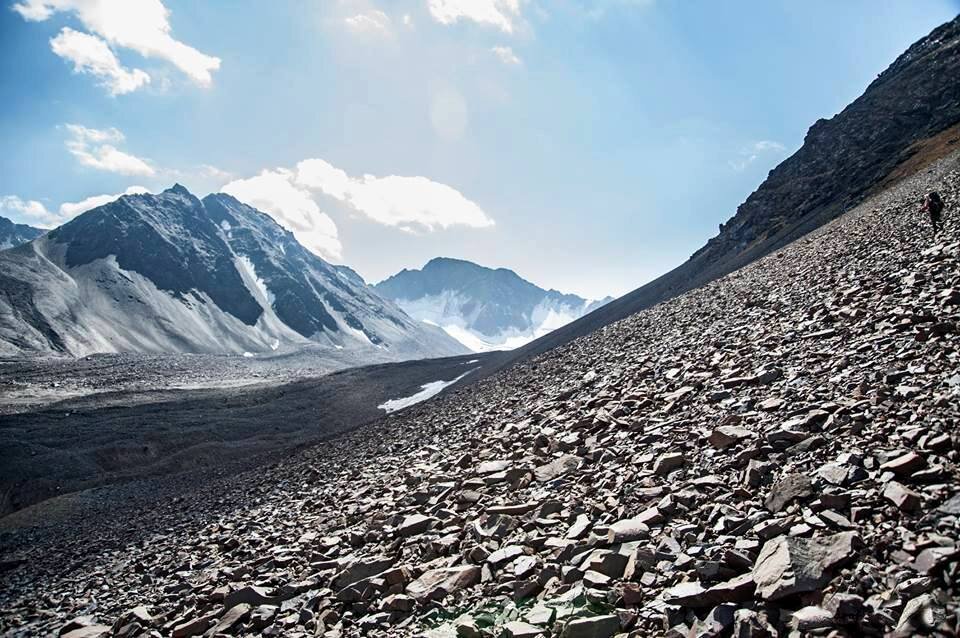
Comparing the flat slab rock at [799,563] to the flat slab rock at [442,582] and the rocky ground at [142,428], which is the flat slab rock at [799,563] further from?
the rocky ground at [142,428]

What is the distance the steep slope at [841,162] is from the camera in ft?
167

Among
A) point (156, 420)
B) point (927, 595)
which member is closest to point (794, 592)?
point (927, 595)

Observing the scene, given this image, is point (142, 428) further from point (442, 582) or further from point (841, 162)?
point (841, 162)

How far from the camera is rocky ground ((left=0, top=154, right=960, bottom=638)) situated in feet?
17.3

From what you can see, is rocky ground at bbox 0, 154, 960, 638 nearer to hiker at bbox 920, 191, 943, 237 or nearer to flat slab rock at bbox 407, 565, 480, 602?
flat slab rock at bbox 407, 565, 480, 602

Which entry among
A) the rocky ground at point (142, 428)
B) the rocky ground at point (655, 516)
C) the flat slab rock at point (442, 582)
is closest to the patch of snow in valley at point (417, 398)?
the rocky ground at point (142, 428)

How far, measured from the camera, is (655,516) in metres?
7.29

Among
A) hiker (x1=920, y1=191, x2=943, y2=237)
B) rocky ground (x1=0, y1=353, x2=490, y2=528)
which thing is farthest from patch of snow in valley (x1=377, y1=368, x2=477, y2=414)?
hiker (x1=920, y1=191, x2=943, y2=237)

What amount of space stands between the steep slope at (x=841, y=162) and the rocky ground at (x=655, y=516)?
34248mm

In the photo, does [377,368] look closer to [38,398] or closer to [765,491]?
[38,398]

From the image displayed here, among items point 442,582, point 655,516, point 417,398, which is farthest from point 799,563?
point 417,398

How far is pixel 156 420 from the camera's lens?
5469 cm

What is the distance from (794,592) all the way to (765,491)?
2174 millimetres

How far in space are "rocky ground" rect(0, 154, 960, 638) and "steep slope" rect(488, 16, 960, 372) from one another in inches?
1348
